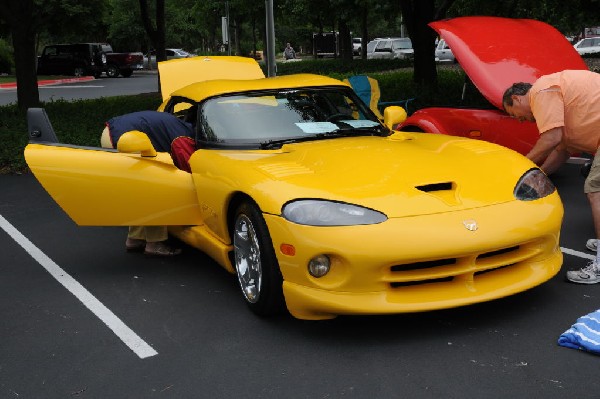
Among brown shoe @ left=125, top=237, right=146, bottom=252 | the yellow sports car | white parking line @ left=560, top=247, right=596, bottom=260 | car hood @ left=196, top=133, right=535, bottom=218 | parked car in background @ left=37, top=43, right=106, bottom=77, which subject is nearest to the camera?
the yellow sports car

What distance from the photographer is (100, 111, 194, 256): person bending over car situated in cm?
553

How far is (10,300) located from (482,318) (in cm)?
317

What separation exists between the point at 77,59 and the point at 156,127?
1382 inches

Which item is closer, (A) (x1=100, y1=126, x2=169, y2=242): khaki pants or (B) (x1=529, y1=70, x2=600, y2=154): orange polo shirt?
(B) (x1=529, y1=70, x2=600, y2=154): orange polo shirt

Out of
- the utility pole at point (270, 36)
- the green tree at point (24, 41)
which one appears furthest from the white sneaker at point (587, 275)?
the green tree at point (24, 41)

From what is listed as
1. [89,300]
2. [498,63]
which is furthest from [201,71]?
[89,300]

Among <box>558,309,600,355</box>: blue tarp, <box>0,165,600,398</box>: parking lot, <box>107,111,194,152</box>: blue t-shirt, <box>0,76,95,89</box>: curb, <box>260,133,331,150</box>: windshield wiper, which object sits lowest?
<box>0,165,600,398</box>: parking lot

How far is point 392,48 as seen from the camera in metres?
41.0

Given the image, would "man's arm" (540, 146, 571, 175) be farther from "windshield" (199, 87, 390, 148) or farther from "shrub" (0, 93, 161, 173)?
"shrub" (0, 93, 161, 173)

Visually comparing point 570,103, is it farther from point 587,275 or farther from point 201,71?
point 201,71

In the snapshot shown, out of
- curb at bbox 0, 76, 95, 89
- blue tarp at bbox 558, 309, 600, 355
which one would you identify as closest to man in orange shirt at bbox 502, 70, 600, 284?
blue tarp at bbox 558, 309, 600, 355

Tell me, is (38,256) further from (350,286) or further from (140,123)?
(350,286)

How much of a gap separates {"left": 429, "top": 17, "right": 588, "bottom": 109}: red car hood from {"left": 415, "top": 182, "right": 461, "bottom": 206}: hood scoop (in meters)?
2.66

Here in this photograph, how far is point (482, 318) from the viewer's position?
421cm
